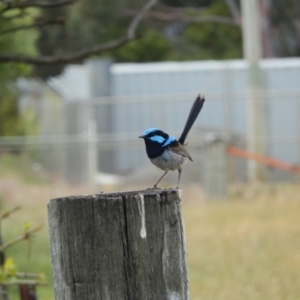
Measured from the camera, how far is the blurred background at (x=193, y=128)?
13.1 metres

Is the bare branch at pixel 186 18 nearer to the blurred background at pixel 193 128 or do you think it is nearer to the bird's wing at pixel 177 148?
the blurred background at pixel 193 128

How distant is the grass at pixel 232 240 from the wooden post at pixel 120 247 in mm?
6343

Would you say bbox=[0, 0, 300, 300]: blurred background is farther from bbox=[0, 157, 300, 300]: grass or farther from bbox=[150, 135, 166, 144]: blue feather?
bbox=[150, 135, 166, 144]: blue feather

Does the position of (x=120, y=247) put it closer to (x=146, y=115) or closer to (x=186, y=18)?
(x=146, y=115)

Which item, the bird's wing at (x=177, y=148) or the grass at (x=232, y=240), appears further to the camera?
the grass at (x=232, y=240)

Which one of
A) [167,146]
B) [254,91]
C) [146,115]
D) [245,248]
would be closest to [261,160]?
[254,91]

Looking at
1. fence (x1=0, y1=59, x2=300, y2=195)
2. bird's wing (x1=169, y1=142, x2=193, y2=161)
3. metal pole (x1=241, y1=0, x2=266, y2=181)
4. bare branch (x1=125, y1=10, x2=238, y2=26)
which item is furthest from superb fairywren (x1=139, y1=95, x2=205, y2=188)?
bare branch (x1=125, y1=10, x2=238, y2=26)

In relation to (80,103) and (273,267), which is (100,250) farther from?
(80,103)

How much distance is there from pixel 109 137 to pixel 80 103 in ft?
5.95

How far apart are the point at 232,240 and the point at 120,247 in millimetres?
11363

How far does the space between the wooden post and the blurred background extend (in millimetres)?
6423

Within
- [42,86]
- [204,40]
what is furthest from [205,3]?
[42,86]

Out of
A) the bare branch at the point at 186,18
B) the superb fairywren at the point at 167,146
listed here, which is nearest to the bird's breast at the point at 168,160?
the superb fairywren at the point at 167,146

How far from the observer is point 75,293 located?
10.1 ft
